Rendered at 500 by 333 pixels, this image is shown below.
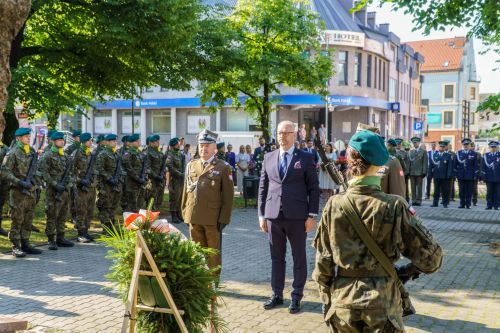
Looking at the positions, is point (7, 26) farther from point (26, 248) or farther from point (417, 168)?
point (417, 168)

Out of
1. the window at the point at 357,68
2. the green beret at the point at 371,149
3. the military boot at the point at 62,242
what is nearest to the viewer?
the green beret at the point at 371,149

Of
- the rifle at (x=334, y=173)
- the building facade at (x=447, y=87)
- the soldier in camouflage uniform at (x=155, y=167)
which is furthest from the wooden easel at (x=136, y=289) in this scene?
the building facade at (x=447, y=87)

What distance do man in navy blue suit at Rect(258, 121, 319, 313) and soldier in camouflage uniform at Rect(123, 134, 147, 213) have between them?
7.27 meters

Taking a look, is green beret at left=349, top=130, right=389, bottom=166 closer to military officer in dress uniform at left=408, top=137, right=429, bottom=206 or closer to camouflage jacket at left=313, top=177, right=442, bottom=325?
camouflage jacket at left=313, top=177, right=442, bottom=325

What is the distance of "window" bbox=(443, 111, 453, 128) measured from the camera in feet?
250

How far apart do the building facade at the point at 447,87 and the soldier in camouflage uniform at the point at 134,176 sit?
6531cm

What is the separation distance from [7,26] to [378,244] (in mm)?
4001

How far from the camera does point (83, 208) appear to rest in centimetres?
1136

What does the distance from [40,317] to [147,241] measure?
265 centimetres

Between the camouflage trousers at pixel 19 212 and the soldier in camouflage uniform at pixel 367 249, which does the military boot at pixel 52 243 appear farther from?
the soldier in camouflage uniform at pixel 367 249

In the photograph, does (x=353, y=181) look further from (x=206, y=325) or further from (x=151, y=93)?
(x=151, y=93)

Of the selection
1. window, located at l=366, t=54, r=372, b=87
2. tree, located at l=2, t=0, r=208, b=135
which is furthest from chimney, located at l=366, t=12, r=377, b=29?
tree, located at l=2, t=0, r=208, b=135

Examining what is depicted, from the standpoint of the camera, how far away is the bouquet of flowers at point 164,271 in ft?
14.9

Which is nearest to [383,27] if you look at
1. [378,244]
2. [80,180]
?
[80,180]
